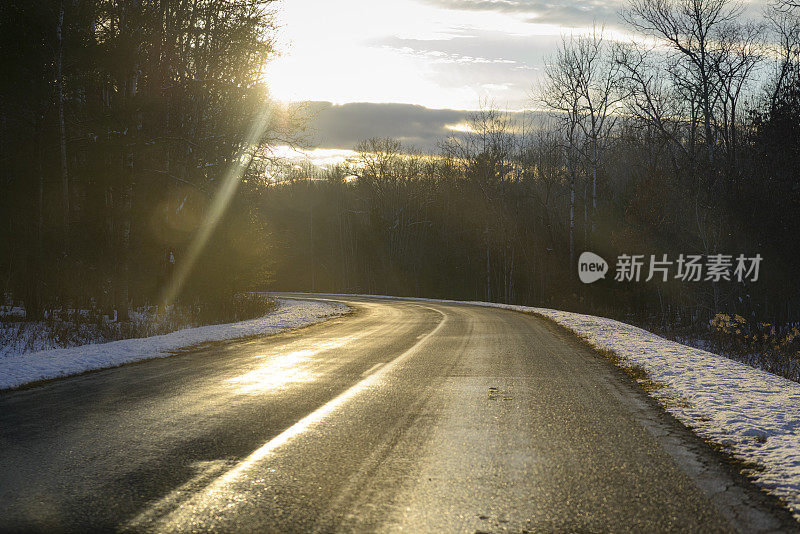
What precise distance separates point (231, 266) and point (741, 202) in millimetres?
22977

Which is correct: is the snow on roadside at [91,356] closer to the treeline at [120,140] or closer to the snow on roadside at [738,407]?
the treeline at [120,140]

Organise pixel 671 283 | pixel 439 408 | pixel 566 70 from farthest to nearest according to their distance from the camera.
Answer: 1. pixel 566 70
2. pixel 671 283
3. pixel 439 408

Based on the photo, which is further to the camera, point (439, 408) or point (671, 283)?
point (671, 283)

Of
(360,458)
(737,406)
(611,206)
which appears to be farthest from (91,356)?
(611,206)

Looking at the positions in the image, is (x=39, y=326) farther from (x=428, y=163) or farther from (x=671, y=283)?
(x=428, y=163)


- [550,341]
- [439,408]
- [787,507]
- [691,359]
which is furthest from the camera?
[550,341]

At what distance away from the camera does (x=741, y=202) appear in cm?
2795

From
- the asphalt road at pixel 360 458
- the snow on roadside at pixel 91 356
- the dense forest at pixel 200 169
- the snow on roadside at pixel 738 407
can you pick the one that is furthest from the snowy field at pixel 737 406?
the dense forest at pixel 200 169

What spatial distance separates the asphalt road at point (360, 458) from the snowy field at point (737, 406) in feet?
0.80

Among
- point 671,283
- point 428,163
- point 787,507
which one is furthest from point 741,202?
point 428,163

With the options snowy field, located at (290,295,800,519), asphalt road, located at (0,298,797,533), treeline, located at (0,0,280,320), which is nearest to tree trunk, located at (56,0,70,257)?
treeline, located at (0,0,280,320)

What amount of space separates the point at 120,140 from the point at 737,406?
20463mm

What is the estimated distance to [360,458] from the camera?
485 cm

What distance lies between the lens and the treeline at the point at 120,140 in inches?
821
